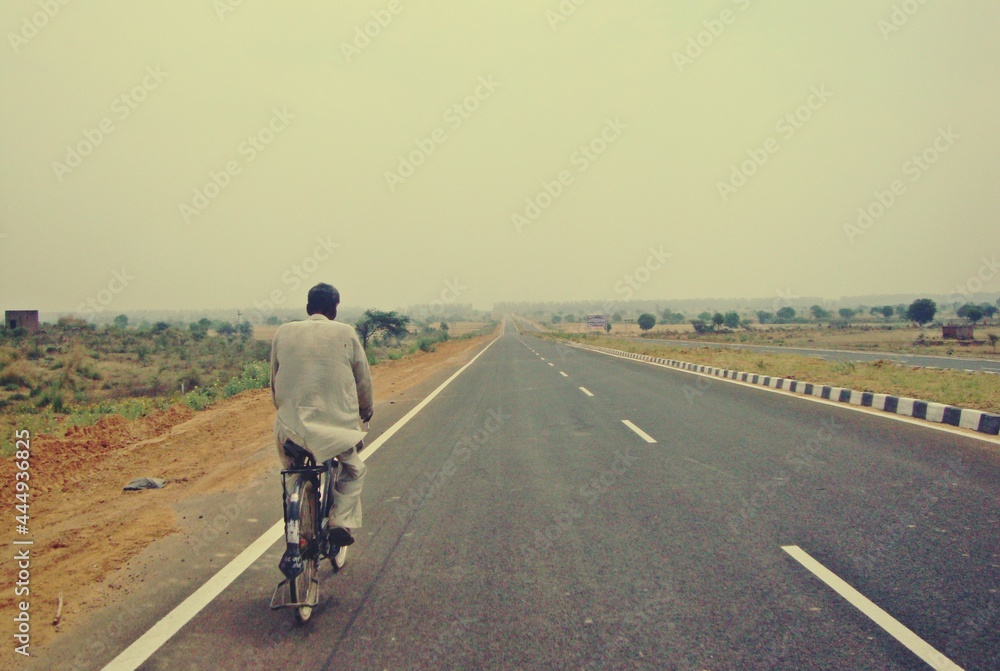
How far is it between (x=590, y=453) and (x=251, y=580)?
505 centimetres

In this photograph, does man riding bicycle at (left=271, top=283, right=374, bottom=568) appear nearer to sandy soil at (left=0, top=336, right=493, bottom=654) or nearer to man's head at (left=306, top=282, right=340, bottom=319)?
man's head at (left=306, top=282, right=340, bottom=319)

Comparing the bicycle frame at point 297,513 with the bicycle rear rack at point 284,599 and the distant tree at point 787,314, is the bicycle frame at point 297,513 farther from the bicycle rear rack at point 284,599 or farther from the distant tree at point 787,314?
the distant tree at point 787,314

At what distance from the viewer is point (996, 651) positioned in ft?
10.6

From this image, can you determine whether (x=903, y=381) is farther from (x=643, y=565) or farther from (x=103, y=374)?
(x=103, y=374)

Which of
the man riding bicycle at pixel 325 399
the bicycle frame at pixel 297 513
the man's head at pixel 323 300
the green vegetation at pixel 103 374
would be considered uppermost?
the man's head at pixel 323 300

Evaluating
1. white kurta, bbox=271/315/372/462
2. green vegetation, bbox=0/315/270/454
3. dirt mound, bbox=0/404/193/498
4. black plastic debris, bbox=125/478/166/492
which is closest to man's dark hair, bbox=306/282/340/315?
white kurta, bbox=271/315/372/462

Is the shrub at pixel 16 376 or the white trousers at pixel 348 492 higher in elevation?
the white trousers at pixel 348 492

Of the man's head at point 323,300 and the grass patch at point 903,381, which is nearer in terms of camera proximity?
the man's head at point 323,300

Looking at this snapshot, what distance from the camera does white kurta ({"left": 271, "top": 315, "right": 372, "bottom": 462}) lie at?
4.04 meters

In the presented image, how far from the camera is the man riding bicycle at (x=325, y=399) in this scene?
13.3 ft

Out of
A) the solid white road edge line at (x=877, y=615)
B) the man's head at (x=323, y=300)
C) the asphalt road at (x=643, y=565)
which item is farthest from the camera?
the man's head at (x=323, y=300)

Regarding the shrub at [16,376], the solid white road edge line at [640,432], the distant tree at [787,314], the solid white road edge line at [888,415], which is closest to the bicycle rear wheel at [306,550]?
the solid white road edge line at [640,432]

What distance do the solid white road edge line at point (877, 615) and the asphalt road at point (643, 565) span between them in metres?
0.06

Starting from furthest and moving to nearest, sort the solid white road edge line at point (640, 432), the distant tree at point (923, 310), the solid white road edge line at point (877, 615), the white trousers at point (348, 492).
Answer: the distant tree at point (923, 310) < the solid white road edge line at point (640, 432) < the white trousers at point (348, 492) < the solid white road edge line at point (877, 615)
